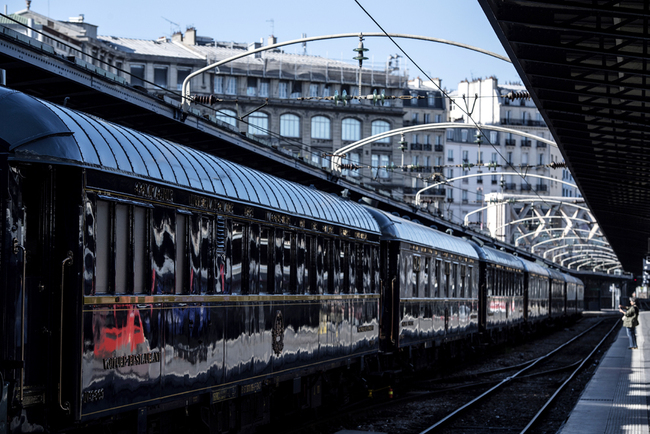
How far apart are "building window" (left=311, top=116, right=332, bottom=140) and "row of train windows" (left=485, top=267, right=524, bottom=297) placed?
4970 cm

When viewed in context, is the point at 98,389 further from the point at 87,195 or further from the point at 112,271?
the point at 87,195

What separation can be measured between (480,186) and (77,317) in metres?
109

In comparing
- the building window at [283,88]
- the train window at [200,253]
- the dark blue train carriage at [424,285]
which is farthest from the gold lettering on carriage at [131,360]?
the building window at [283,88]

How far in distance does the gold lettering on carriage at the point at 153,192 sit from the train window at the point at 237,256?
5.43ft

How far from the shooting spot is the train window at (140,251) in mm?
8672

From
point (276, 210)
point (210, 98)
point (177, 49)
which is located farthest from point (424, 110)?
point (276, 210)

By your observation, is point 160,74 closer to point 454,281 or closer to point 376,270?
point 454,281

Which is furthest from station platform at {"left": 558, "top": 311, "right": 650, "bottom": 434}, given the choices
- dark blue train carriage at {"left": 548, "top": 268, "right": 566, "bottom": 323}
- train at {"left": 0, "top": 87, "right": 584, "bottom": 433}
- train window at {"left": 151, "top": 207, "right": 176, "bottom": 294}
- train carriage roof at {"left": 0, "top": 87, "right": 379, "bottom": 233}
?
dark blue train carriage at {"left": 548, "top": 268, "right": 566, "bottom": 323}

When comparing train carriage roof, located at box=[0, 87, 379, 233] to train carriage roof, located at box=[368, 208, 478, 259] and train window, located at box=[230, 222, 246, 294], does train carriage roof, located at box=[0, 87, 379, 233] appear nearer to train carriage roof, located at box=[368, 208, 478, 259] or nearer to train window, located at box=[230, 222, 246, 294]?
train window, located at box=[230, 222, 246, 294]

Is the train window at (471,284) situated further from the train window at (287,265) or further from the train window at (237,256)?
the train window at (237,256)

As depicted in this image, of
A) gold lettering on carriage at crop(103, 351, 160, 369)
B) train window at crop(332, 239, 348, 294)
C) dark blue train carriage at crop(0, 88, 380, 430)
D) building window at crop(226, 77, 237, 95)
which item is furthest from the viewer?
building window at crop(226, 77, 237, 95)

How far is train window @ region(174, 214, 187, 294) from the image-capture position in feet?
31.2

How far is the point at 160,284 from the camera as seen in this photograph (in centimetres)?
912

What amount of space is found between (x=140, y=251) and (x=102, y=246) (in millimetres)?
697
